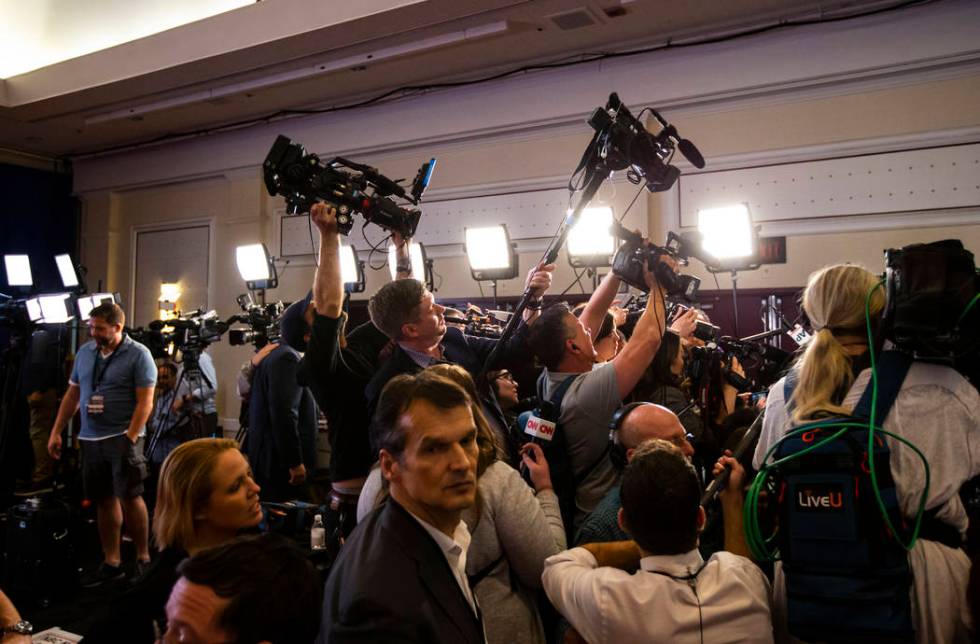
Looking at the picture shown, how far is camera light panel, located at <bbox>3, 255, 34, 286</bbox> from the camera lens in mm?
7203

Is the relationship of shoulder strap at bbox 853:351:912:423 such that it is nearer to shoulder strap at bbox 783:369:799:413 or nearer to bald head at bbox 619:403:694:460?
shoulder strap at bbox 783:369:799:413

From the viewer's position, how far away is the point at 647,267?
7.47 ft

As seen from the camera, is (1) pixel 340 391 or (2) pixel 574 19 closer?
(1) pixel 340 391

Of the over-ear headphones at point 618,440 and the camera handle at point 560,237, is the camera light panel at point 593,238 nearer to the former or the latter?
the camera handle at point 560,237

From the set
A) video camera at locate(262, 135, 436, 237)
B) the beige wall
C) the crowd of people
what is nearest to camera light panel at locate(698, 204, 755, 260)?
the beige wall

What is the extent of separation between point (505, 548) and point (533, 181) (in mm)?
4544

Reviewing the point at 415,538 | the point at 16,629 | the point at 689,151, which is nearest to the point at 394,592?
the point at 415,538

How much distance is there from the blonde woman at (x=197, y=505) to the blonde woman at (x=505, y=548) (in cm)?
36

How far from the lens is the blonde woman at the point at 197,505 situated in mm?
1580

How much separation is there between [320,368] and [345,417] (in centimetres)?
20

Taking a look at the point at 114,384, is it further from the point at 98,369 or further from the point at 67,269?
the point at 67,269

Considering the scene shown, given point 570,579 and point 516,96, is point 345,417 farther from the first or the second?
point 516,96

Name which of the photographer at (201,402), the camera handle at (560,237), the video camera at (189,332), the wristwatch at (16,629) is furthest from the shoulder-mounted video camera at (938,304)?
the photographer at (201,402)

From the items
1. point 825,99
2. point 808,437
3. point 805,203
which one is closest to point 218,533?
point 808,437
